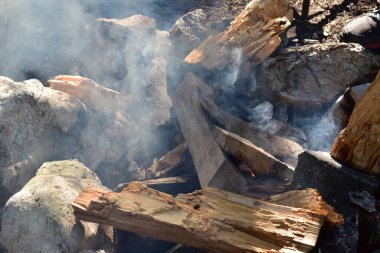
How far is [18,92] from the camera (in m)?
3.33

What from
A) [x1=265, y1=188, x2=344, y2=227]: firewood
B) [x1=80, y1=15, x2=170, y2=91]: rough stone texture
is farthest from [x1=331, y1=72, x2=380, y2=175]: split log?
[x1=80, y1=15, x2=170, y2=91]: rough stone texture

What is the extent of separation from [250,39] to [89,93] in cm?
188

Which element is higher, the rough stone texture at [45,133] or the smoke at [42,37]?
the smoke at [42,37]

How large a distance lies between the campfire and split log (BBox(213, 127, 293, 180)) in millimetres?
11

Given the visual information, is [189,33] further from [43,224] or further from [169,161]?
[43,224]

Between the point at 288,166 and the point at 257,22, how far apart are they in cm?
188

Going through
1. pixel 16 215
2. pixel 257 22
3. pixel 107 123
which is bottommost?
pixel 16 215

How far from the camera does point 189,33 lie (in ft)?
15.1

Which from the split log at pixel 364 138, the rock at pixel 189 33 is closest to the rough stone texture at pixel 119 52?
the rock at pixel 189 33

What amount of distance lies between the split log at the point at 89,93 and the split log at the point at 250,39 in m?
0.99

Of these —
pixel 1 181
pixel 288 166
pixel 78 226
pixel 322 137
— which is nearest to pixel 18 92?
pixel 1 181

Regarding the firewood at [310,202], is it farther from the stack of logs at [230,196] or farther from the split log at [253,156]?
the split log at [253,156]

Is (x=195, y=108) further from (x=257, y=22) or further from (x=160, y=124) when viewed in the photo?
(x=257, y=22)

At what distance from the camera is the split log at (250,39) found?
12.7ft
